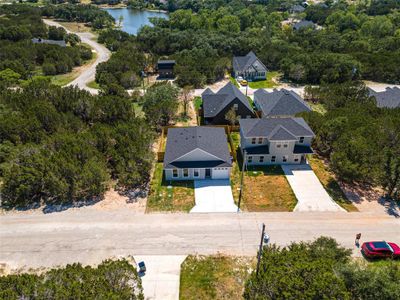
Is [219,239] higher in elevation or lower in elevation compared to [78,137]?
lower

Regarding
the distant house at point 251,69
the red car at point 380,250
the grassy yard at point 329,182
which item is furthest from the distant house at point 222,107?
the red car at point 380,250

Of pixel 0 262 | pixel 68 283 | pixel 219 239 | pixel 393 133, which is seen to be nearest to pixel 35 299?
pixel 68 283

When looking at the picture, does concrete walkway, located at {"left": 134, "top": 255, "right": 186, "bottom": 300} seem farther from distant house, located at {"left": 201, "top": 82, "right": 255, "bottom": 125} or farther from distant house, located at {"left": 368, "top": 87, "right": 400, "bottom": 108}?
distant house, located at {"left": 368, "top": 87, "right": 400, "bottom": 108}

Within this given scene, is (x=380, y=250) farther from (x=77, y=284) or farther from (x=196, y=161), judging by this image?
(x=77, y=284)

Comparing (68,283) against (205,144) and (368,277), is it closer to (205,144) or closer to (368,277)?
(368,277)

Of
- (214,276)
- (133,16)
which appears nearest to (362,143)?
(214,276)

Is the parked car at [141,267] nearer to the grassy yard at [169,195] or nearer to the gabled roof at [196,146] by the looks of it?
the grassy yard at [169,195]
